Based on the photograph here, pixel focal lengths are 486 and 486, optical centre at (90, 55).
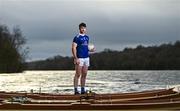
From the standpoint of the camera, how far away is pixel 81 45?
44.6 ft

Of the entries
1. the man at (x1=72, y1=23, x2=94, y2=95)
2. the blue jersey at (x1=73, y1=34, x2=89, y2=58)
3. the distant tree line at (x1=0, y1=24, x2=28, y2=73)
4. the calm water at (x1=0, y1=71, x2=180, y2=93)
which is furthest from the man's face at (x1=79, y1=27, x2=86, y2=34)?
the distant tree line at (x1=0, y1=24, x2=28, y2=73)

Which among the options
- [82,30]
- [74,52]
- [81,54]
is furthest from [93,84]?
[74,52]

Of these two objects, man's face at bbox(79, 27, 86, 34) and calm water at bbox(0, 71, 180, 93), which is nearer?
man's face at bbox(79, 27, 86, 34)

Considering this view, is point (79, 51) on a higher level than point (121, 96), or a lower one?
higher

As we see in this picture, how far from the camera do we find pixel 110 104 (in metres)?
9.92

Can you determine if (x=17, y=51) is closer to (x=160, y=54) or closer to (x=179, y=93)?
(x=160, y=54)

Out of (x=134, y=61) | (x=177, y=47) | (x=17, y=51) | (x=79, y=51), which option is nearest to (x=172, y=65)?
(x=134, y=61)

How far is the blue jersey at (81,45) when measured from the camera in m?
13.6

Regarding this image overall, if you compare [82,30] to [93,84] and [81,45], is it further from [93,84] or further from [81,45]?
[93,84]

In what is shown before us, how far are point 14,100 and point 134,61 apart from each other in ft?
→ 464

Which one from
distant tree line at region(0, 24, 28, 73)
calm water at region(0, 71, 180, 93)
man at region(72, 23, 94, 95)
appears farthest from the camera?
distant tree line at region(0, 24, 28, 73)

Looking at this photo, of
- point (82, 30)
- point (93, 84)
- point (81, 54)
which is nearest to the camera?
point (82, 30)

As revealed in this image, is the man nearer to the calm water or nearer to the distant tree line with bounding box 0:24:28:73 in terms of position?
the calm water

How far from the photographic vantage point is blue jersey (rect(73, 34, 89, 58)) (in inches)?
534
